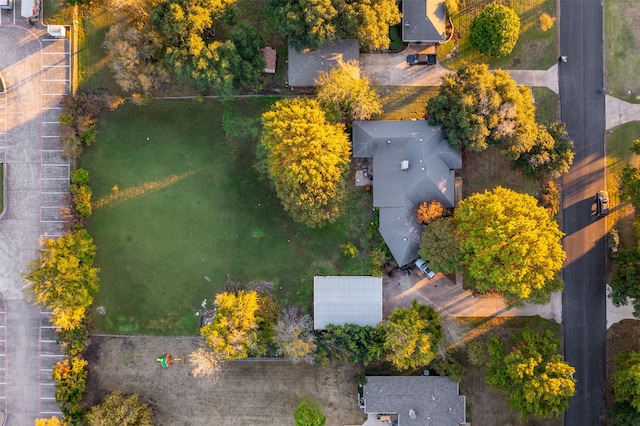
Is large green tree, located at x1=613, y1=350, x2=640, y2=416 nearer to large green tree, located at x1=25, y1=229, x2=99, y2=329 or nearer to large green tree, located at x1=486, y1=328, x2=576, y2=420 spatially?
large green tree, located at x1=486, y1=328, x2=576, y2=420

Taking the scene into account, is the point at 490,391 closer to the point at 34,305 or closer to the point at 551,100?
the point at 551,100

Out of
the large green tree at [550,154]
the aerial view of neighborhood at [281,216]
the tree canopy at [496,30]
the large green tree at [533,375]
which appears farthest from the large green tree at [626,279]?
the tree canopy at [496,30]

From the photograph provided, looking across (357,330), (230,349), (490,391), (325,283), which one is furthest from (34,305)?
(490,391)

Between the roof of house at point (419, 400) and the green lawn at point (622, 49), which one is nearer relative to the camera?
the roof of house at point (419, 400)

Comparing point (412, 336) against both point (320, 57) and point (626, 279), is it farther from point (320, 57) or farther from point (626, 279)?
point (320, 57)

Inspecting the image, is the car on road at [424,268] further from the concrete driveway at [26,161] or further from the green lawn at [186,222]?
the concrete driveway at [26,161]

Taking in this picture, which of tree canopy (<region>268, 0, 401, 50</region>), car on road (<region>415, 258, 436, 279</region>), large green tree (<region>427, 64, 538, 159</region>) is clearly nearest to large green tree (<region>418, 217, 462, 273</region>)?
car on road (<region>415, 258, 436, 279</region>)
